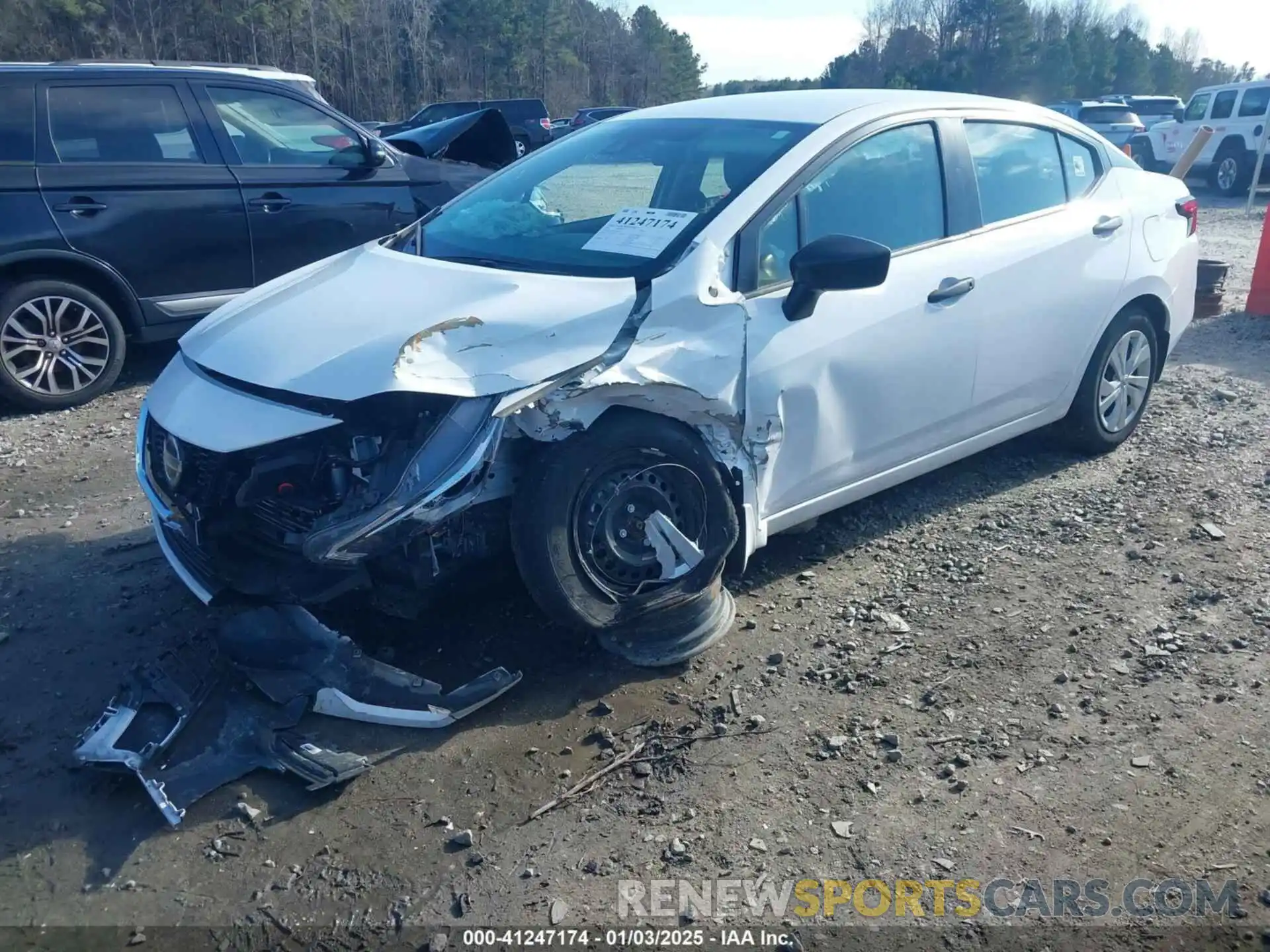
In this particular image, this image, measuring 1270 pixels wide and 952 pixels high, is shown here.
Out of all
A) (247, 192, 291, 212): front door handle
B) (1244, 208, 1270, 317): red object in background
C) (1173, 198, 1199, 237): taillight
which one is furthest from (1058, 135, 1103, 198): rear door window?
(247, 192, 291, 212): front door handle

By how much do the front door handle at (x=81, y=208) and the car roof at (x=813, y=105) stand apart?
11.5 ft

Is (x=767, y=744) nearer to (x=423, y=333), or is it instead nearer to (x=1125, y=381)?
(x=423, y=333)

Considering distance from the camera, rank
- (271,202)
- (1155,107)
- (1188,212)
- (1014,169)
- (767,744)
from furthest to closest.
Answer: (1155,107) → (271,202) → (1188,212) → (1014,169) → (767,744)

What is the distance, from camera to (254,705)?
3176mm

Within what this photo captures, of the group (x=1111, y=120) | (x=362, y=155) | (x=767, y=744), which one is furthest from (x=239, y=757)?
(x=1111, y=120)

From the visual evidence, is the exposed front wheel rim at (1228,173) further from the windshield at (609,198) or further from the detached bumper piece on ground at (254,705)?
the detached bumper piece on ground at (254,705)

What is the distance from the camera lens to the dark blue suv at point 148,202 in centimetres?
608

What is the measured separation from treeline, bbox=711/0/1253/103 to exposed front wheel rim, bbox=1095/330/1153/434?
41.7 meters

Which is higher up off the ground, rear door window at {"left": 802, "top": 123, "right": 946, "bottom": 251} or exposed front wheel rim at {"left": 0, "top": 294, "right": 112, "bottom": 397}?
rear door window at {"left": 802, "top": 123, "right": 946, "bottom": 251}

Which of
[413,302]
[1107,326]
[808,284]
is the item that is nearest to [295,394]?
[413,302]

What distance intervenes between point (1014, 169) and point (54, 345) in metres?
5.39

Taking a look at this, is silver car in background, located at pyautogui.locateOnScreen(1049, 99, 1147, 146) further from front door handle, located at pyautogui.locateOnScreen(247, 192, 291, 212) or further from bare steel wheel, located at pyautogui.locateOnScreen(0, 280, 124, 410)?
bare steel wheel, located at pyautogui.locateOnScreen(0, 280, 124, 410)

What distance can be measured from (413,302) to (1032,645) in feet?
7.95

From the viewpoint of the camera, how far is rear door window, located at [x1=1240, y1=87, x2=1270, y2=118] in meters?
18.8
